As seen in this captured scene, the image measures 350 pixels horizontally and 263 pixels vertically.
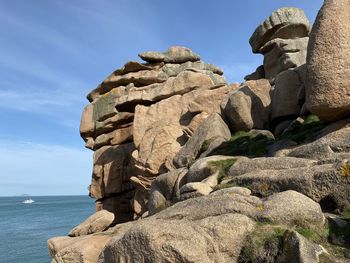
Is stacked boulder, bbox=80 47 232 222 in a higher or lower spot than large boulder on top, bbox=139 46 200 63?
lower

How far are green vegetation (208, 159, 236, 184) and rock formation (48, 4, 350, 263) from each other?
10 centimetres

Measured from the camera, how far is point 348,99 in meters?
17.4

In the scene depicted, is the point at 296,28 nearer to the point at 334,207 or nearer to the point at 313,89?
the point at 313,89

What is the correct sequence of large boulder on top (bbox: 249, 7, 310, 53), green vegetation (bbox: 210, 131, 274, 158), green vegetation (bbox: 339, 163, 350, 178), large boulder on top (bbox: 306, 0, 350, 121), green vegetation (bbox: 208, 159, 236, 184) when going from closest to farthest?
green vegetation (bbox: 339, 163, 350, 178) → large boulder on top (bbox: 306, 0, 350, 121) → green vegetation (bbox: 208, 159, 236, 184) → green vegetation (bbox: 210, 131, 274, 158) → large boulder on top (bbox: 249, 7, 310, 53)

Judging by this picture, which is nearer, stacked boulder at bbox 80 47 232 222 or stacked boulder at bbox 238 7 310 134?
stacked boulder at bbox 238 7 310 134

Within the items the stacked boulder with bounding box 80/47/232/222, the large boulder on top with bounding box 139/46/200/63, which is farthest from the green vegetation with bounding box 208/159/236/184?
the large boulder on top with bounding box 139/46/200/63

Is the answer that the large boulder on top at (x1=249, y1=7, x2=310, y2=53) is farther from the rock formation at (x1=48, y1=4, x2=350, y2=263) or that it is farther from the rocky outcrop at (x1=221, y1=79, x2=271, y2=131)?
the rocky outcrop at (x1=221, y1=79, x2=271, y2=131)

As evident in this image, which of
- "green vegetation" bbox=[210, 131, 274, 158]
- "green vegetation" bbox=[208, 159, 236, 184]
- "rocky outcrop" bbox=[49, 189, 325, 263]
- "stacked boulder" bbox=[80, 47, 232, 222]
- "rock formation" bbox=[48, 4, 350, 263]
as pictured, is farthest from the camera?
"stacked boulder" bbox=[80, 47, 232, 222]

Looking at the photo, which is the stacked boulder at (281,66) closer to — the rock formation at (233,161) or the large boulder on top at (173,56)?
the rock formation at (233,161)

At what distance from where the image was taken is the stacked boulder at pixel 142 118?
112 feet

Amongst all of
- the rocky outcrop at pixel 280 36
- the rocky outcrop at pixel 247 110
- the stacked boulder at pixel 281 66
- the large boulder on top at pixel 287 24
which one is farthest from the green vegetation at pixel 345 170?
the large boulder on top at pixel 287 24

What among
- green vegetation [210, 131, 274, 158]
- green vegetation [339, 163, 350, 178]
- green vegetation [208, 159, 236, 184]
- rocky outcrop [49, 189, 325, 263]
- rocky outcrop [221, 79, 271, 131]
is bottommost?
rocky outcrop [49, 189, 325, 263]

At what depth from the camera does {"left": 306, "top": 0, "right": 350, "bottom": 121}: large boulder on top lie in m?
17.4

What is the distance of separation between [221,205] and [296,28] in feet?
95.9
